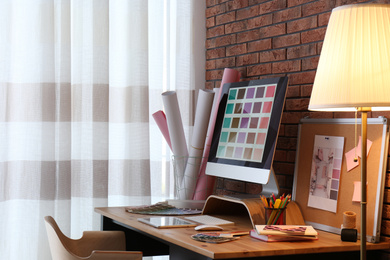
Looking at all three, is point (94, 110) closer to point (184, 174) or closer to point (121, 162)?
point (121, 162)

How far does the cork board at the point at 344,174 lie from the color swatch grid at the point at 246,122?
0.16m

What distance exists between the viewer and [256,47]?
2844 mm

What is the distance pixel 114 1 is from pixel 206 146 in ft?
3.13

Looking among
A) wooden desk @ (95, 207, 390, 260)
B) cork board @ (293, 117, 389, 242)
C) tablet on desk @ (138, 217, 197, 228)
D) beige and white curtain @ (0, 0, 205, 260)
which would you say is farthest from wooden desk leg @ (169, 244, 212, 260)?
beige and white curtain @ (0, 0, 205, 260)

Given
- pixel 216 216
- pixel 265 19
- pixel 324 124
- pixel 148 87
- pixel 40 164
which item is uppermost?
pixel 265 19

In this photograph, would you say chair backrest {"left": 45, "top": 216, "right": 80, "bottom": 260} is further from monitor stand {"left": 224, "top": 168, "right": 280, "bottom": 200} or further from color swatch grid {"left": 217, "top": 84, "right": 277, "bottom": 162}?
color swatch grid {"left": 217, "top": 84, "right": 277, "bottom": 162}

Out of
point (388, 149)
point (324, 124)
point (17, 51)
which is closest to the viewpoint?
point (388, 149)

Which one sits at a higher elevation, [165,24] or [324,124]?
[165,24]

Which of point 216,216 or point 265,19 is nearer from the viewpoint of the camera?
point 216,216

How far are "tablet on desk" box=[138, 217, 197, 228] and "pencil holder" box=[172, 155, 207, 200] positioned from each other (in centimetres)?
45

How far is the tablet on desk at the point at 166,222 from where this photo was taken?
7.23 feet

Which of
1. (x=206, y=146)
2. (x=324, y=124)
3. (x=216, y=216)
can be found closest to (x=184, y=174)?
(x=206, y=146)

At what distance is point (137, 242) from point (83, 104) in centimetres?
78

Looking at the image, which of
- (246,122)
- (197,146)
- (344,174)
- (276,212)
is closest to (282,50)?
(246,122)
